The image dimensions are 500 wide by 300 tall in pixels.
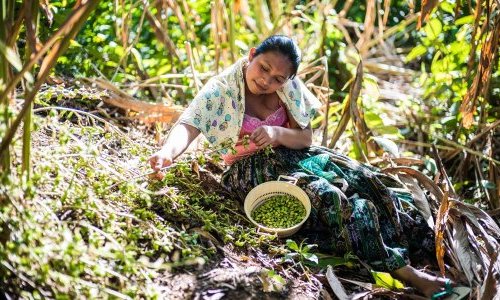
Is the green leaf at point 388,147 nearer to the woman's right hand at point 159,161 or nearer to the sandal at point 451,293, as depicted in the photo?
the sandal at point 451,293

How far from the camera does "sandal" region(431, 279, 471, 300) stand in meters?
2.43

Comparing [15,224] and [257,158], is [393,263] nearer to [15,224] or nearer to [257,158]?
[257,158]

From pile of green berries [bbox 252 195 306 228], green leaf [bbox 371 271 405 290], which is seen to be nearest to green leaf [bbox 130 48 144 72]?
pile of green berries [bbox 252 195 306 228]

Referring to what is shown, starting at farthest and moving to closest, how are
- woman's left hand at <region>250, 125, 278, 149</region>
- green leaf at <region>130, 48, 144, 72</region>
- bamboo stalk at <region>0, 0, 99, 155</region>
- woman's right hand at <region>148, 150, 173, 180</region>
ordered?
green leaf at <region>130, 48, 144, 72</region> → woman's left hand at <region>250, 125, 278, 149</region> → woman's right hand at <region>148, 150, 173, 180</region> → bamboo stalk at <region>0, 0, 99, 155</region>

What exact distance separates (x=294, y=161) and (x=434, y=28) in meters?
1.48

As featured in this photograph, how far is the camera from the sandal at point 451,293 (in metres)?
2.43

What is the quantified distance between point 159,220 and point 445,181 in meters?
1.24

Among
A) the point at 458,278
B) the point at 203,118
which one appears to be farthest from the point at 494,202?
the point at 203,118

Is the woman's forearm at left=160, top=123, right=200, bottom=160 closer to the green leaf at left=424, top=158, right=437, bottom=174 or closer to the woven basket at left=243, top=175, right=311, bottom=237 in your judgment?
the woven basket at left=243, top=175, right=311, bottom=237

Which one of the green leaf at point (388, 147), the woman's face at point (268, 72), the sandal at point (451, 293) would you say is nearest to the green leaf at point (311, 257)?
the sandal at point (451, 293)

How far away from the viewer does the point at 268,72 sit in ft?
8.75

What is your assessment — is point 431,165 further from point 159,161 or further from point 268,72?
point 159,161

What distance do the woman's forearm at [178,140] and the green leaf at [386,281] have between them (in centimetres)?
80

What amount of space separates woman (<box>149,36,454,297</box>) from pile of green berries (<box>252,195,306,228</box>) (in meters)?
0.06
